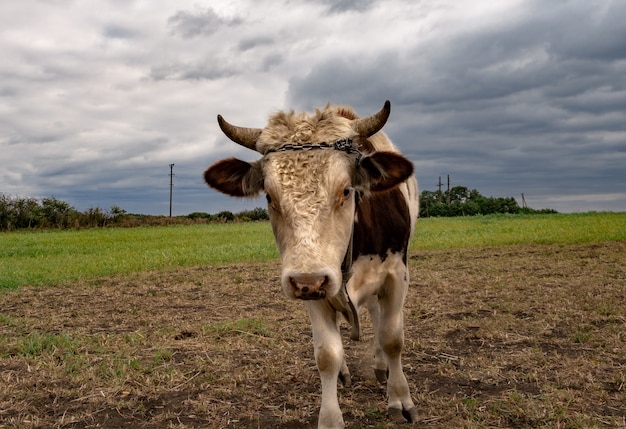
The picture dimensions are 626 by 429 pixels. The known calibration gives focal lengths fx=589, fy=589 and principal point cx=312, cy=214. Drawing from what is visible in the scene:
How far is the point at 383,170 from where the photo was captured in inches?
170

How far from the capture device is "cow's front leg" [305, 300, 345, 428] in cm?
450

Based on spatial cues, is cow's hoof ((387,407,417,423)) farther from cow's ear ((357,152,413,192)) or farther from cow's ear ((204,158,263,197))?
cow's ear ((204,158,263,197))

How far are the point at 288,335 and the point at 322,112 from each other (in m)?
3.99

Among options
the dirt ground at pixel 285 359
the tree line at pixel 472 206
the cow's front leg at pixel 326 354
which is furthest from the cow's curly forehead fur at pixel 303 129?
the tree line at pixel 472 206

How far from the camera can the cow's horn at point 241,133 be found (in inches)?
179

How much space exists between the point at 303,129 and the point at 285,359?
10.7 ft

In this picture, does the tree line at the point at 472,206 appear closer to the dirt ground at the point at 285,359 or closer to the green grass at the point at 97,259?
the green grass at the point at 97,259

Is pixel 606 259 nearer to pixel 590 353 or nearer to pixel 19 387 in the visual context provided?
pixel 590 353

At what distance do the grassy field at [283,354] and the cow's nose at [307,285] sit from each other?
1745mm

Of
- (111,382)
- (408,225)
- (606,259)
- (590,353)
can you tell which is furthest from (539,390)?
(606,259)

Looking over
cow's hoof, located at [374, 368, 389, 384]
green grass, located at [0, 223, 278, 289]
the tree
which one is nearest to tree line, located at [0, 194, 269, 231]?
green grass, located at [0, 223, 278, 289]

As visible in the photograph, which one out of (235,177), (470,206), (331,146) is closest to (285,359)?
(235,177)

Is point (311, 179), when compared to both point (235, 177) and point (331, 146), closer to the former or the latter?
point (331, 146)

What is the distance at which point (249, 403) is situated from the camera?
5.25 metres
